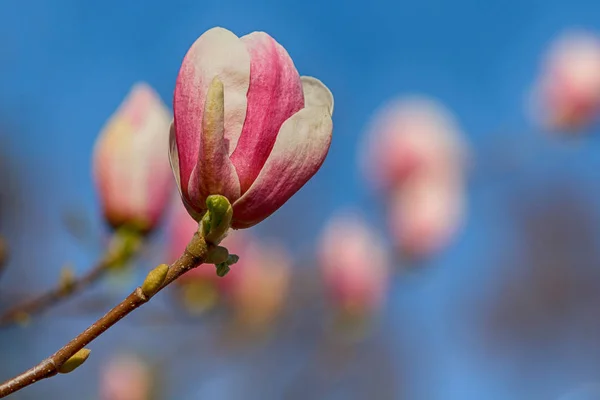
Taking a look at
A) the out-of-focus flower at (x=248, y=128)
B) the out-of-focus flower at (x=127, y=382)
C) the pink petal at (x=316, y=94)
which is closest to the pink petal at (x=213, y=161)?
the out-of-focus flower at (x=248, y=128)

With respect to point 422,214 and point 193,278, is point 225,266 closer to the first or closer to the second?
point 193,278

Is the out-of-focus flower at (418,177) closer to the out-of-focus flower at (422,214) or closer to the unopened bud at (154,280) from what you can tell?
the out-of-focus flower at (422,214)

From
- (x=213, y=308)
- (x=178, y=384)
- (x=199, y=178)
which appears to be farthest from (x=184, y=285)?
(x=199, y=178)

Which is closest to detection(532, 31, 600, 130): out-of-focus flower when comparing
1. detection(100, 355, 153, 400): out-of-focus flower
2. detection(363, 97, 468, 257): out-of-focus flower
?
detection(363, 97, 468, 257): out-of-focus flower

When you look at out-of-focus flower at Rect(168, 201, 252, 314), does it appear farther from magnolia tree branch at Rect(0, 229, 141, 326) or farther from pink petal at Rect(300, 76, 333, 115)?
pink petal at Rect(300, 76, 333, 115)

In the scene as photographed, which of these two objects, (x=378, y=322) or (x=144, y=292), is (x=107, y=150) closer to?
(x=144, y=292)
